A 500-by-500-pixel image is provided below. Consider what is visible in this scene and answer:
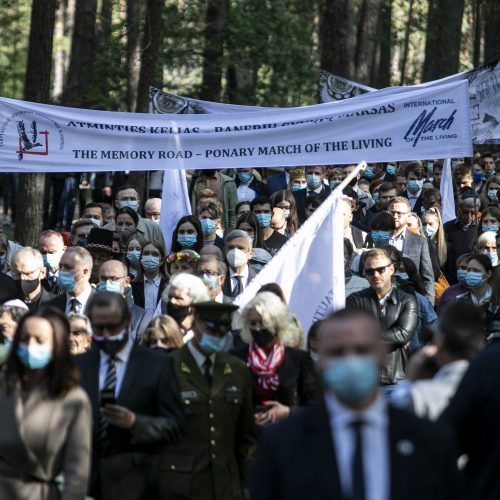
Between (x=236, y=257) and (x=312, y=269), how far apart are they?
7.37ft

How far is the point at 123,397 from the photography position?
7.28 m

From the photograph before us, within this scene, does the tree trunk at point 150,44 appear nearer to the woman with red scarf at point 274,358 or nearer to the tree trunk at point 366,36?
the tree trunk at point 366,36

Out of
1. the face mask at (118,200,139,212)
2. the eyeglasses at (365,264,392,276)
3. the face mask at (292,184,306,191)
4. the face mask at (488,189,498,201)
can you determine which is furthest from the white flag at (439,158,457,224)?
the eyeglasses at (365,264,392,276)

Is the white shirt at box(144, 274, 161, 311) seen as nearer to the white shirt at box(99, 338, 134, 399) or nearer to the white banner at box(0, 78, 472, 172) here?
the white banner at box(0, 78, 472, 172)

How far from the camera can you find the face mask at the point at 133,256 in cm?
1286

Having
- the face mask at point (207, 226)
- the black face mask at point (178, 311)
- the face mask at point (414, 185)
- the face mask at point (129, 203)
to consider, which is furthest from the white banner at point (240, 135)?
the face mask at point (414, 185)

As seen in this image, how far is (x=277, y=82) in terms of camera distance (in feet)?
104

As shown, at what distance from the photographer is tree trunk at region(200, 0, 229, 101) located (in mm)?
27703

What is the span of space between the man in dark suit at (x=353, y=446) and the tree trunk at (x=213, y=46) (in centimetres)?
2331

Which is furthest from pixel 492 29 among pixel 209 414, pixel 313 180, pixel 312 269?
pixel 209 414

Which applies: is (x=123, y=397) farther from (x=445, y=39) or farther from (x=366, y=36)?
(x=366, y=36)

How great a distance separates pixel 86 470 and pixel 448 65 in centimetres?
2466

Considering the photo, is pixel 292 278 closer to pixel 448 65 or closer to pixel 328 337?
pixel 328 337

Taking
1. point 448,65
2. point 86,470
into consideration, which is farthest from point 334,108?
point 448,65
